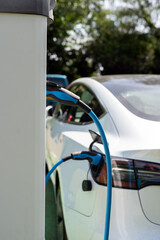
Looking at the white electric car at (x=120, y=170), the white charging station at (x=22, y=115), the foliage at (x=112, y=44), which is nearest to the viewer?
the white charging station at (x=22, y=115)

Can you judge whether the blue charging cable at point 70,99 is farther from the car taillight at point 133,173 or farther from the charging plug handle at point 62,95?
the car taillight at point 133,173

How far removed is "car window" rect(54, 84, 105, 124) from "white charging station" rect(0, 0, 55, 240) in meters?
1.06

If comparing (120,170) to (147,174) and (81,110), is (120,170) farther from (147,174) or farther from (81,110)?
(81,110)

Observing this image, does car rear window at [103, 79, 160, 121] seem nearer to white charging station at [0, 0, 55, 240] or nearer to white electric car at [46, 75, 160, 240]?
white electric car at [46, 75, 160, 240]

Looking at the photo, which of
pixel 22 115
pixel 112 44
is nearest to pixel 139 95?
pixel 22 115

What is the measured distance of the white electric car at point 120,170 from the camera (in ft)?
5.49

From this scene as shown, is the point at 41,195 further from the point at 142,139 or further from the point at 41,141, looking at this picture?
the point at 142,139

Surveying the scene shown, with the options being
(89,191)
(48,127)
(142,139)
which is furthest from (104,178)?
(48,127)

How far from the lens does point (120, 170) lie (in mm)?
1727

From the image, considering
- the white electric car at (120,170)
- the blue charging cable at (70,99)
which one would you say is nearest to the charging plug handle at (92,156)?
the white electric car at (120,170)

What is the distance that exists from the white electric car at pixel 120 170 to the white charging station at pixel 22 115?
568 mm

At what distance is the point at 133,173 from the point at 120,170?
7cm

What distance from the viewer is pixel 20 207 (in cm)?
126

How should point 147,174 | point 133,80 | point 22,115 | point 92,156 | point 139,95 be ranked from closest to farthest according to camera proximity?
point 22,115, point 147,174, point 92,156, point 139,95, point 133,80
